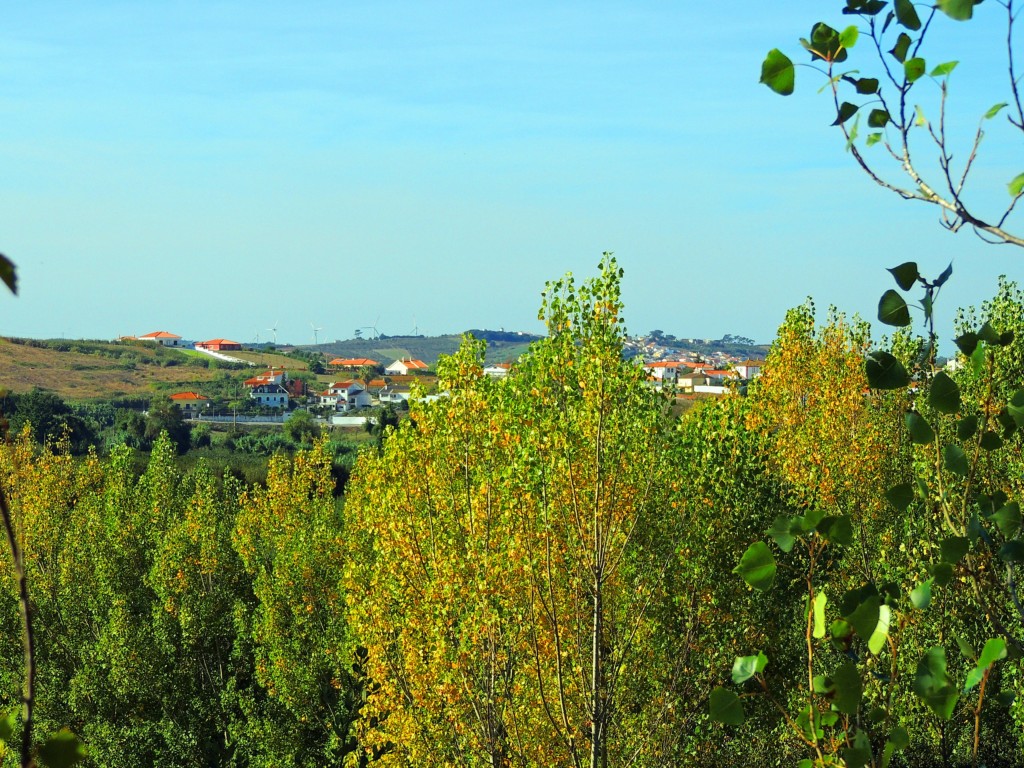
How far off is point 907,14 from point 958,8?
0.39 metres

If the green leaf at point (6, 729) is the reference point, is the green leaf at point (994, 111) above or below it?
above

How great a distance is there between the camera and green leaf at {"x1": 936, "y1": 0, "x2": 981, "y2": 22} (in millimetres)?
2947

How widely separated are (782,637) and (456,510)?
613 cm

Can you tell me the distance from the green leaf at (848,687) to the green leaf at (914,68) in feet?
5.80

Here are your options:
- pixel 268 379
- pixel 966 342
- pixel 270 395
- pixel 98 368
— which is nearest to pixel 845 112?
pixel 966 342

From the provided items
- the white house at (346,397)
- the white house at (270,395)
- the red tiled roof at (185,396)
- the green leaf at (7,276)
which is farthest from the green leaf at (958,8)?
the white house at (346,397)

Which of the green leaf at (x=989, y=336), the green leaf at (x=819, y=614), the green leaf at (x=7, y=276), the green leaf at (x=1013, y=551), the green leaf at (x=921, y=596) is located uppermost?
the green leaf at (x=7, y=276)

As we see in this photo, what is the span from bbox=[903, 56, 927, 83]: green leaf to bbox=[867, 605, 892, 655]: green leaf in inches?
62.9

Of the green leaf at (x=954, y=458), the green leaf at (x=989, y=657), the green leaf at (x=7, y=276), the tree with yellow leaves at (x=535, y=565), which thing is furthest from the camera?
the tree with yellow leaves at (x=535, y=565)

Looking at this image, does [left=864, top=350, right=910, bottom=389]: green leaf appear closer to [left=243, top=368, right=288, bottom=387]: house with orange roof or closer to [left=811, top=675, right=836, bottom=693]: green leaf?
[left=811, top=675, right=836, bottom=693]: green leaf

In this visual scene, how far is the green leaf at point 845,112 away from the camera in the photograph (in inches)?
137

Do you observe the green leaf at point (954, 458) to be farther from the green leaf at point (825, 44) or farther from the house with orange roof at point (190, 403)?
the house with orange roof at point (190, 403)

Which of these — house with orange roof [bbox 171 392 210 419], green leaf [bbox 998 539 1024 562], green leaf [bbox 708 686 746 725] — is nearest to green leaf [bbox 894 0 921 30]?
green leaf [bbox 998 539 1024 562]

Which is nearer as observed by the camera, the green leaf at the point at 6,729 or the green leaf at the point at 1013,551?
the green leaf at the point at 6,729
